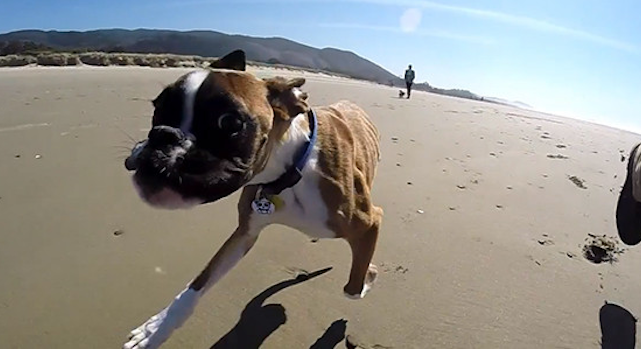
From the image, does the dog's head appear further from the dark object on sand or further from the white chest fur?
the dark object on sand

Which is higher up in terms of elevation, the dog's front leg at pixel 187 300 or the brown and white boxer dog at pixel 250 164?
the brown and white boxer dog at pixel 250 164

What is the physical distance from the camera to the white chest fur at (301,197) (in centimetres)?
270

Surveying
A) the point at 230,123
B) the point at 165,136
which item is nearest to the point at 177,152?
the point at 165,136

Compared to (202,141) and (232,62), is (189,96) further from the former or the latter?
(232,62)

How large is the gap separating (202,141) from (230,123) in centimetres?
14

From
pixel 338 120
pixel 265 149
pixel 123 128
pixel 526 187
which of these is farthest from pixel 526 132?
pixel 265 149

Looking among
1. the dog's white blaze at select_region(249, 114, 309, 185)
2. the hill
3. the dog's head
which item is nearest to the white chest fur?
the dog's white blaze at select_region(249, 114, 309, 185)

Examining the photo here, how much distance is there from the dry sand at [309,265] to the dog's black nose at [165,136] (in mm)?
1348

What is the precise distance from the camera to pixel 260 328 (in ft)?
9.71

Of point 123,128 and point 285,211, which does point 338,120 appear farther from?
point 123,128

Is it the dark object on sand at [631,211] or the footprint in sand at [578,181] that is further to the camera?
the footprint in sand at [578,181]

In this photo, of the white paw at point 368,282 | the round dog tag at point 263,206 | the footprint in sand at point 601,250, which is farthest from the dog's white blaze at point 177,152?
the footprint in sand at point 601,250

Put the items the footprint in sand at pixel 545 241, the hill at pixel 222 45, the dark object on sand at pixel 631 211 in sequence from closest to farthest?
1. the dark object on sand at pixel 631 211
2. the footprint in sand at pixel 545 241
3. the hill at pixel 222 45

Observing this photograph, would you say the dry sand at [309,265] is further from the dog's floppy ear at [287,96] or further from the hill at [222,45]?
the hill at [222,45]
